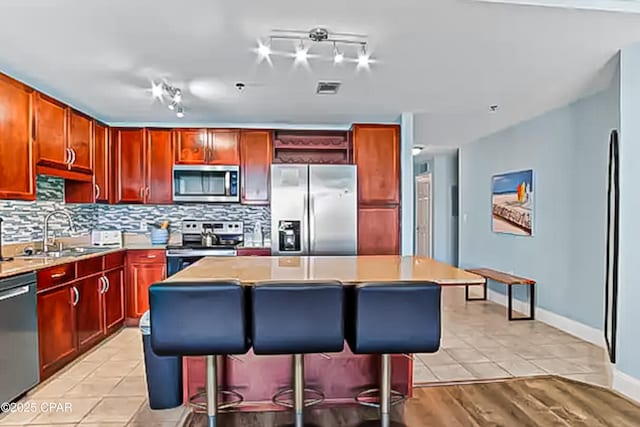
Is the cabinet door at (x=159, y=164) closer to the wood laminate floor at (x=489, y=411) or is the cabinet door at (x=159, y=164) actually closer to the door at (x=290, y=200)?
the door at (x=290, y=200)

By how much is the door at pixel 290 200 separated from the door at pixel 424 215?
468 centimetres

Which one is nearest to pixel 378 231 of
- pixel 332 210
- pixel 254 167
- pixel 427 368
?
pixel 332 210

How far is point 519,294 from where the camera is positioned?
5332mm

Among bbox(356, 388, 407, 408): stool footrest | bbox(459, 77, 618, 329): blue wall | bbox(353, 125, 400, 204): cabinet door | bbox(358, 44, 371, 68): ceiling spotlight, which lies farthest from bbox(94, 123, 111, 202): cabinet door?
bbox(459, 77, 618, 329): blue wall

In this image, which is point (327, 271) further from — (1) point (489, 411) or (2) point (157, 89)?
(2) point (157, 89)

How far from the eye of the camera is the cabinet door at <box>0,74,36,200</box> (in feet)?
10.0

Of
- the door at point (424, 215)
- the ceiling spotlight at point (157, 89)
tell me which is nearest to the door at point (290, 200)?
the ceiling spotlight at point (157, 89)

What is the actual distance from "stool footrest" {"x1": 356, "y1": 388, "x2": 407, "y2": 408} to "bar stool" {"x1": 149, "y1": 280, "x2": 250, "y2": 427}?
3.29 feet

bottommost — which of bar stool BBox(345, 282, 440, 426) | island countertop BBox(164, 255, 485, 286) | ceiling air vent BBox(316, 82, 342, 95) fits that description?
bar stool BBox(345, 282, 440, 426)

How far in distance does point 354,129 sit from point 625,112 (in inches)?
102

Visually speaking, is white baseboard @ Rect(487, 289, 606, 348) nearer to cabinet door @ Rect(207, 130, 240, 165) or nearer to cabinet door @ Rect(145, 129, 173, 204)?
cabinet door @ Rect(207, 130, 240, 165)

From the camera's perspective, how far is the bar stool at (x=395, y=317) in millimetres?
2100

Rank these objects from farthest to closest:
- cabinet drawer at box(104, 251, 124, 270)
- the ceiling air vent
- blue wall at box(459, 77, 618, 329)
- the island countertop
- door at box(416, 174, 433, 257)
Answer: door at box(416, 174, 433, 257) → cabinet drawer at box(104, 251, 124, 270) → blue wall at box(459, 77, 618, 329) → the ceiling air vent → the island countertop

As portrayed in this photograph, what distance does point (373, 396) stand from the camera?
273 centimetres
